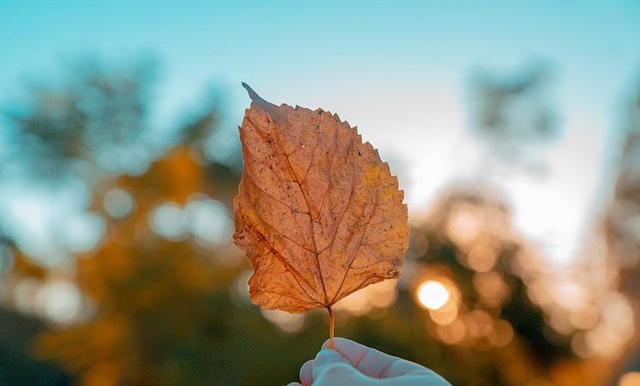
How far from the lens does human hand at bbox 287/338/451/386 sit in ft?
Result: 3.13

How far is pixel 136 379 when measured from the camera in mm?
12172

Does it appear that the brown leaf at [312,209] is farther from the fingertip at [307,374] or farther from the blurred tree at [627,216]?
the blurred tree at [627,216]

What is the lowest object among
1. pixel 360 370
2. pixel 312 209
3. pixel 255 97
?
pixel 360 370

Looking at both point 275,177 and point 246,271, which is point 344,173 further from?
point 246,271

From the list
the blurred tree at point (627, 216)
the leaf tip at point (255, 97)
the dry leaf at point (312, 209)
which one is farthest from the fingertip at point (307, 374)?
the blurred tree at point (627, 216)

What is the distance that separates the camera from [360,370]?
1059mm

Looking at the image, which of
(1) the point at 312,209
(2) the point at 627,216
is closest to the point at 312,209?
(1) the point at 312,209

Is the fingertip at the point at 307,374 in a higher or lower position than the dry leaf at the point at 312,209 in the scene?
lower

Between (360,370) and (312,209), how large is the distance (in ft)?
0.67

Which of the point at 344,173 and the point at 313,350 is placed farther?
the point at 313,350

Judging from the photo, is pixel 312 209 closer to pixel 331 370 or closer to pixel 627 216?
pixel 331 370

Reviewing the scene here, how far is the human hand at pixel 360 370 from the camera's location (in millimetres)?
954

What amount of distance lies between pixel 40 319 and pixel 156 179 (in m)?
5.86

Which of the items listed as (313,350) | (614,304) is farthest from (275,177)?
(614,304)
